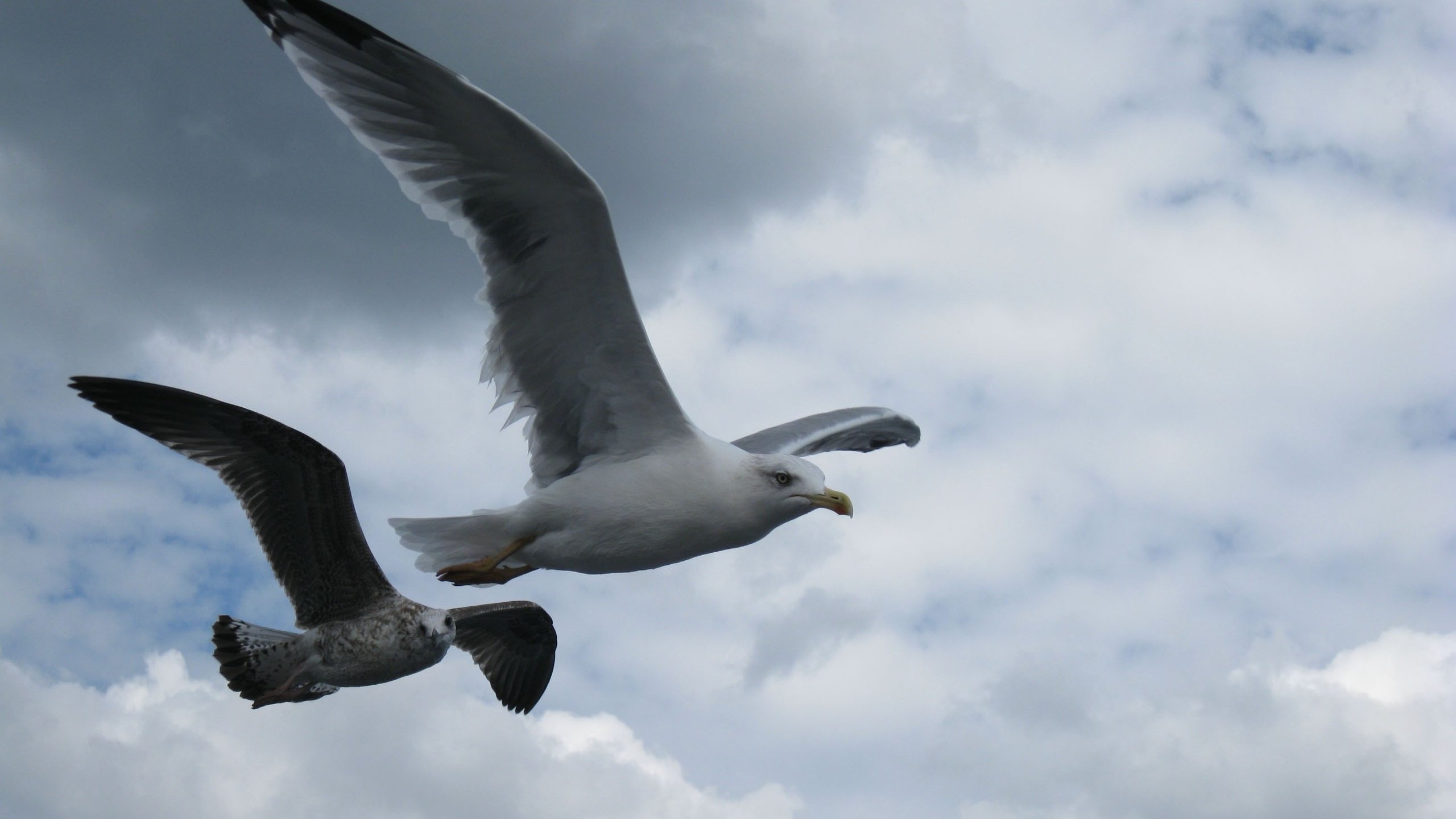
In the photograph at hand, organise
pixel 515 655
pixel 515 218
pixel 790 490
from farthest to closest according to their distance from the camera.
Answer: pixel 515 655, pixel 790 490, pixel 515 218

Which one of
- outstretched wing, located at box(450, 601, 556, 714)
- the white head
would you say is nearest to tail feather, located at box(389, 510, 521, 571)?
the white head

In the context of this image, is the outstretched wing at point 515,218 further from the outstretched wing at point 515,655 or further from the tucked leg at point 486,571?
the outstretched wing at point 515,655

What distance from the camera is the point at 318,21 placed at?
5984mm

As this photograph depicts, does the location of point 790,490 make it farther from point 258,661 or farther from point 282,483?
point 258,661

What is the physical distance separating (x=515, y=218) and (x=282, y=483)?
3.11 m

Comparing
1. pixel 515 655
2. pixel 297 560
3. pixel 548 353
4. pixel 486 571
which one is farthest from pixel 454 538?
pixel 515 655

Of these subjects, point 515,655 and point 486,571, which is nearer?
point 486,571

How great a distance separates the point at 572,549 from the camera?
6.74 m

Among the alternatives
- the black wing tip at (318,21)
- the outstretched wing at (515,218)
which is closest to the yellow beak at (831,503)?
the outstretched wing at (515,218)

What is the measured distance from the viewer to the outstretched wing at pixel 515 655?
10.2m

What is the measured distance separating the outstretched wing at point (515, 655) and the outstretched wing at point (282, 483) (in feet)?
5.50

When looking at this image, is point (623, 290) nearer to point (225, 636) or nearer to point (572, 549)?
point (572, 549)

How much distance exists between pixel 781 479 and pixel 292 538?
3.71 m

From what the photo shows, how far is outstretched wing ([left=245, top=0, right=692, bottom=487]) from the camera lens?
5.99 metres
